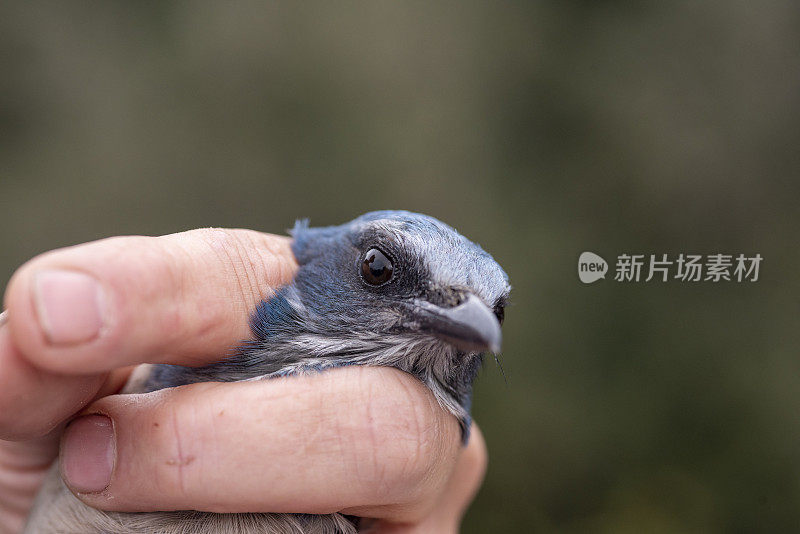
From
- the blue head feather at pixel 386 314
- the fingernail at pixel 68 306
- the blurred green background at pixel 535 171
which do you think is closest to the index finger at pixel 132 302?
the fingernail at pixel 68 306

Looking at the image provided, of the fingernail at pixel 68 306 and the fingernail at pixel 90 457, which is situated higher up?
the fingernail at pixel 68 306

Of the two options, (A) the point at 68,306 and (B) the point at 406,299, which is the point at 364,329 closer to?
(B) the point at 406,299

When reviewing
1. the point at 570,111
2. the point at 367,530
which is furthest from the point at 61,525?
the point at 570,111

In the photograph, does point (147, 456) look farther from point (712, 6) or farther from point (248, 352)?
point (712, 6)

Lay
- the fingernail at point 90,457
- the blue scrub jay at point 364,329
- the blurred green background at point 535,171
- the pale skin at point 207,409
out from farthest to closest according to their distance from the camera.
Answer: the blurred green background at point 535,171, the blue scrub jay at point 364,329, the fingernail at point 90,457, the pale skin at point 207,409

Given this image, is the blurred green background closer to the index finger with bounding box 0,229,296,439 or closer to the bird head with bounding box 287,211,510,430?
the bird head with bounding box 287,211,510,430

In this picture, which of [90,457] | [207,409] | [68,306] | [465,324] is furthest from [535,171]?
[68,306]

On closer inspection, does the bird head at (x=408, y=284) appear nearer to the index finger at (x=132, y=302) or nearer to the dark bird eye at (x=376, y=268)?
the dark bird eye at (x=376, y=268)
